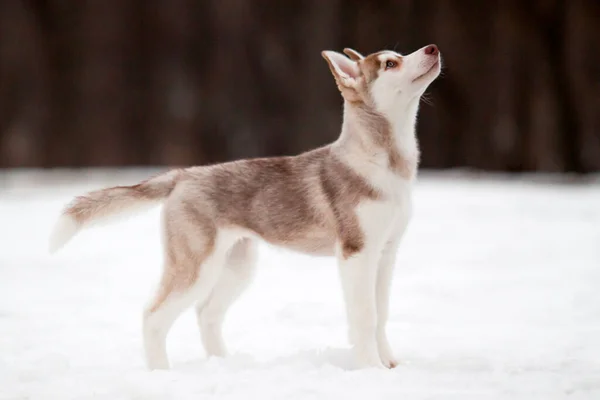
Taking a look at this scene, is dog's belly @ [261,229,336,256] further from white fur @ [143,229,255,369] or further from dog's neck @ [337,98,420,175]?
dog's neck @ [337,98,420,175]

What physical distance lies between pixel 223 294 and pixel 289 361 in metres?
0.50

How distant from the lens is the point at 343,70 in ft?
9.92

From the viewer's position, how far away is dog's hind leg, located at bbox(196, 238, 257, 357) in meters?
3.21

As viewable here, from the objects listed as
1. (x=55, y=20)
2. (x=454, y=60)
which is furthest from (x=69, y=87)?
(x=454, y=60)

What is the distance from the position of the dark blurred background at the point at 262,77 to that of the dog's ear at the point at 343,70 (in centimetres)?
547

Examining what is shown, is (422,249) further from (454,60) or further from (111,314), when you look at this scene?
(454,60)

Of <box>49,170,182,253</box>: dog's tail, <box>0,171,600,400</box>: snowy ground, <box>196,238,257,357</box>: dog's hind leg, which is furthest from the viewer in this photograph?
<box>196,238,257,357</box>: dog's hind leg

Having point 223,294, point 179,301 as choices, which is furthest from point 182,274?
point 223,294

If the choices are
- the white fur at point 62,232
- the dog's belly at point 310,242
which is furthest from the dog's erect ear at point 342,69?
the white fur at point 62,232

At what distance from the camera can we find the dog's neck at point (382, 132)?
291 cm

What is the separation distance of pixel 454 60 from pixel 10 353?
21.8 ft

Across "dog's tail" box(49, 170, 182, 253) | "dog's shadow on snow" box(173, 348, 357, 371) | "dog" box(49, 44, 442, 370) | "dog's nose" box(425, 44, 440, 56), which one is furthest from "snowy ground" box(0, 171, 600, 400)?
"dog's nose" box(425, 44, 440, 56)

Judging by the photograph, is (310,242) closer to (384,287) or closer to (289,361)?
(384,287)

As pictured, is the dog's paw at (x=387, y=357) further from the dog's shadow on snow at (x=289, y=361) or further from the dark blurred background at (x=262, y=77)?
the dark blurred background at (x=262, y=77)
